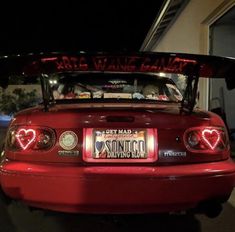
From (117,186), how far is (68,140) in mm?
521

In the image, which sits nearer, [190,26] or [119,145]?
[119,145]

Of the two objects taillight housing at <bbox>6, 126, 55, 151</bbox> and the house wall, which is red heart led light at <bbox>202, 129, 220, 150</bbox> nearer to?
taillight housing at <bbox>6, 126, 55, 151</bbox>

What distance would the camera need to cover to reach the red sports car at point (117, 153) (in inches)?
140

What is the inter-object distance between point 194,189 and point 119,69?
1172 millimetres

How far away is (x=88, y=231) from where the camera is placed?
4.38m

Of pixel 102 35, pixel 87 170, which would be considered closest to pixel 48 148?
pixel 87 170

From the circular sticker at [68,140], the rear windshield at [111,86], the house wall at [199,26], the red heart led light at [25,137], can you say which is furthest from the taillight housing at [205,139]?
the house wall at [199,26]

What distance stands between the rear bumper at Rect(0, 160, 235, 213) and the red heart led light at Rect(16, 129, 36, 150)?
0.19 m

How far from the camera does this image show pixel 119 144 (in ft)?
12.0

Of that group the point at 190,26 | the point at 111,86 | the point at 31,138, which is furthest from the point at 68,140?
the point at 190,26

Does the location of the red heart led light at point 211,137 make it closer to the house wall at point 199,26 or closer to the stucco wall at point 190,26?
the house wall at point 199,26

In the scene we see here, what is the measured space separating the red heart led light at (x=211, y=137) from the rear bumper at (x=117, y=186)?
0.70 ft

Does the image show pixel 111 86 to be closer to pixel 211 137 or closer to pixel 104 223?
pixel 104 223

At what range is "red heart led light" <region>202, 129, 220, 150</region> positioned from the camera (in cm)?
384
